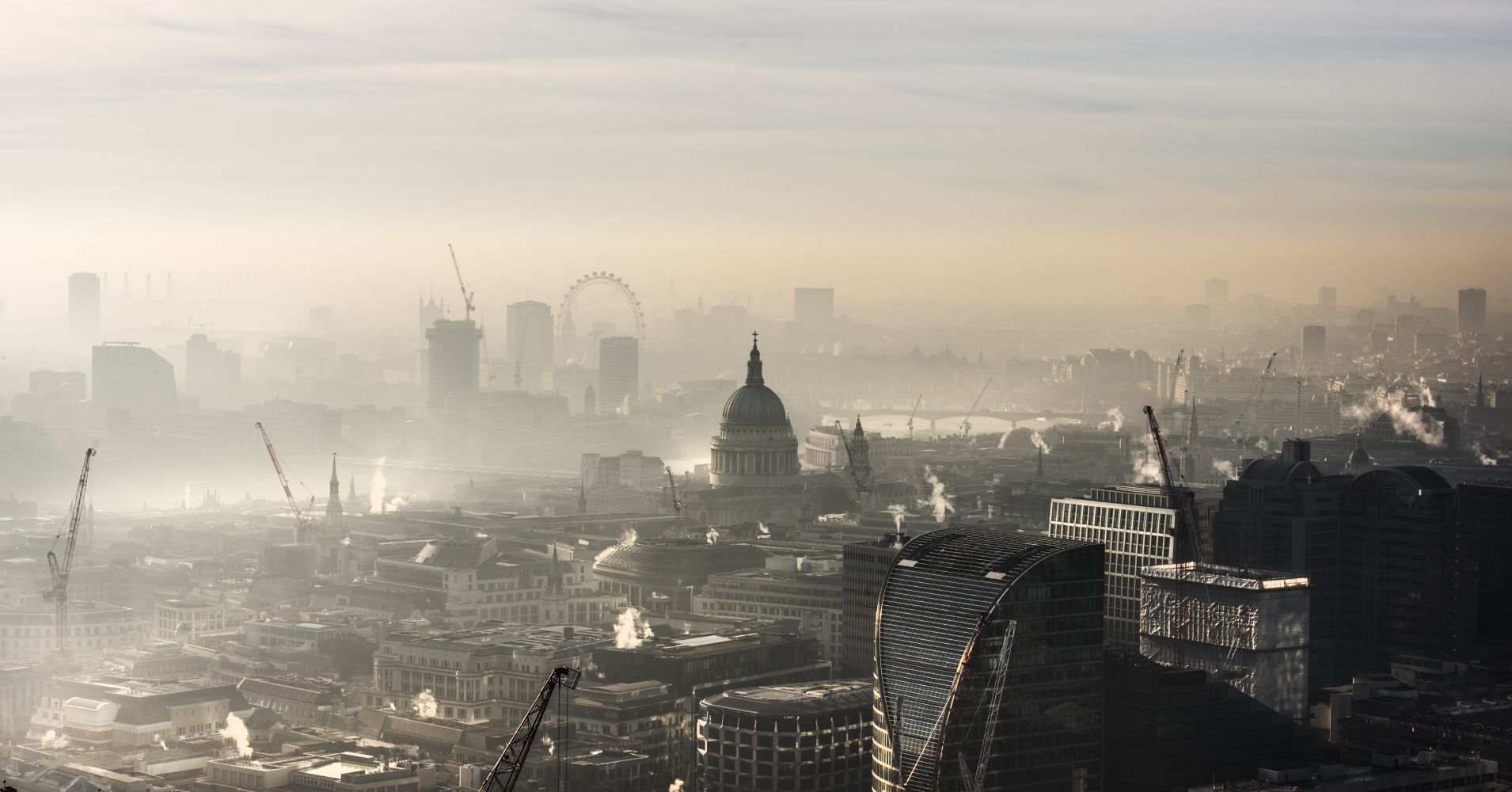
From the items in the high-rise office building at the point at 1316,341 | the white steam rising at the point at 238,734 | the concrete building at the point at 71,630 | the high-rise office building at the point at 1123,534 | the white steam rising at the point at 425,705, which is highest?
the high-rise office building at the point at 1316,341

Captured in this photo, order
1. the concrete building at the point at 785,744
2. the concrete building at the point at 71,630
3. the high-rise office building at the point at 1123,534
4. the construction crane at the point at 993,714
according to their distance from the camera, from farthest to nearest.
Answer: the concrete building at the point at 71,630 < the high-rise office building at the point at 1123,534 < the concrete building at the point at 785,744 < the construction crane at the point at 993,714

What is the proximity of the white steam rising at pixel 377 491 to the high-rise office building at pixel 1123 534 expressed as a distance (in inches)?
2995

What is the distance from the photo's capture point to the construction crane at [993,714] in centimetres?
5670

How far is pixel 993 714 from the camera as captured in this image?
57062 mm

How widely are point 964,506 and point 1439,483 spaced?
50305mm

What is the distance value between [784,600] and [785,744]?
104ft

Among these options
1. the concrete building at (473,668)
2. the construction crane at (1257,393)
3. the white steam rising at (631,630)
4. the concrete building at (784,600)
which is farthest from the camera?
the construction crane at (1257,393)

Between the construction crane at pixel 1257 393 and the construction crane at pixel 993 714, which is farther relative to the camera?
the construction crane at pixel 1257 393

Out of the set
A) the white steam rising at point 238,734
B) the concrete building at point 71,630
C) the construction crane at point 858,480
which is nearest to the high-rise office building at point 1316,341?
the construction crane at point 858,480

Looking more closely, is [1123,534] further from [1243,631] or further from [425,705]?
[425,705]

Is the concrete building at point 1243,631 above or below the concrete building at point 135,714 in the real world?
above

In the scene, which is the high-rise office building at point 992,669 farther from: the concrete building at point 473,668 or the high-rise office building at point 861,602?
the concrete building at point 473,668

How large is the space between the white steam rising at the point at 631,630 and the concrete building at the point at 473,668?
1.83 ft

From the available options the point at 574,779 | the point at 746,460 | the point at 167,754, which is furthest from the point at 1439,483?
the point at 746,460
